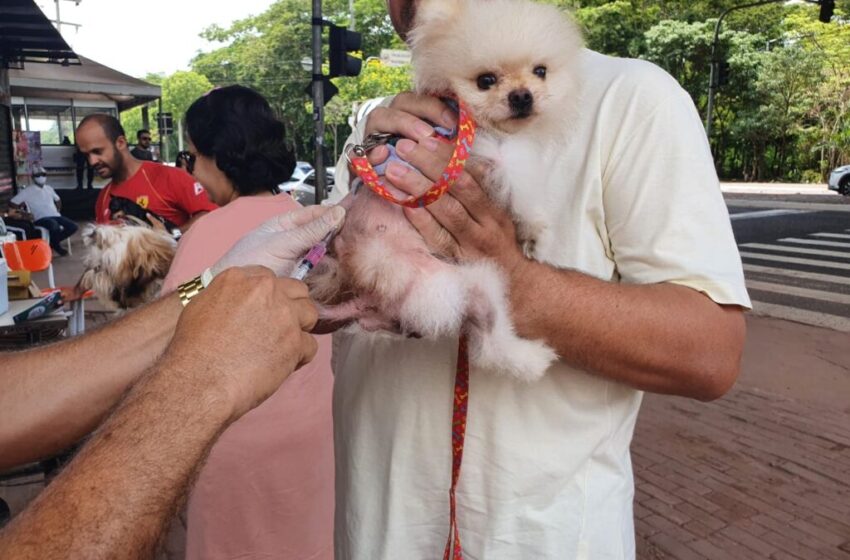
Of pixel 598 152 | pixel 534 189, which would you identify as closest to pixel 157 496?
pixel 534 189

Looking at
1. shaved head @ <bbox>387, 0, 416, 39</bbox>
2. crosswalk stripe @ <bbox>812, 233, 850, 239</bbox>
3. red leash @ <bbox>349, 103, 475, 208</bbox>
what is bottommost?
crosswalk stripe @ <bbox>812, 233, 850, 239</bbox>

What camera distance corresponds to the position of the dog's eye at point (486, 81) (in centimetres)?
157

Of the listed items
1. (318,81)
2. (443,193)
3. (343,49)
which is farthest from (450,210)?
(318,81)

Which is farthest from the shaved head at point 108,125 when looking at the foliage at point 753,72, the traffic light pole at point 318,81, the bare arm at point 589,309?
the foliage at point 753,72

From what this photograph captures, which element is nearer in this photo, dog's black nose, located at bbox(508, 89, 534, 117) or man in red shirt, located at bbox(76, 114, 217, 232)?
dog's black nose, located at bbox(508, 89, 534, 117)

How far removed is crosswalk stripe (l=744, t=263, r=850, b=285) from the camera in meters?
9.29

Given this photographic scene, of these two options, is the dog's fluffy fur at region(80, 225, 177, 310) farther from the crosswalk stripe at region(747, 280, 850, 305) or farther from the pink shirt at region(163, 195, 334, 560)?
the crosswalk stripe at region(747, 280, 850, 305)

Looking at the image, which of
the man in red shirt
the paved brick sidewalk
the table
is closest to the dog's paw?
the table

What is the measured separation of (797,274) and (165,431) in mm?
10453

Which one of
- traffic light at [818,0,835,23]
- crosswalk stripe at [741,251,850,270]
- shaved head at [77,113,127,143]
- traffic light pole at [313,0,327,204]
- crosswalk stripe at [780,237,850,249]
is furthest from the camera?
traffic light at [818,0,835,23]

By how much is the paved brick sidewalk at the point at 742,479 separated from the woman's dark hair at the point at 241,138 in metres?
A: 2.52

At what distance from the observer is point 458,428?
1271 mm

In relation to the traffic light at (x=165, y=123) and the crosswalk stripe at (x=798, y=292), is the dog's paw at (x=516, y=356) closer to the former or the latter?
the crosswalk stripe at (x=798, y=292)

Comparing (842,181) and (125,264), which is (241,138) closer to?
(125,264)
